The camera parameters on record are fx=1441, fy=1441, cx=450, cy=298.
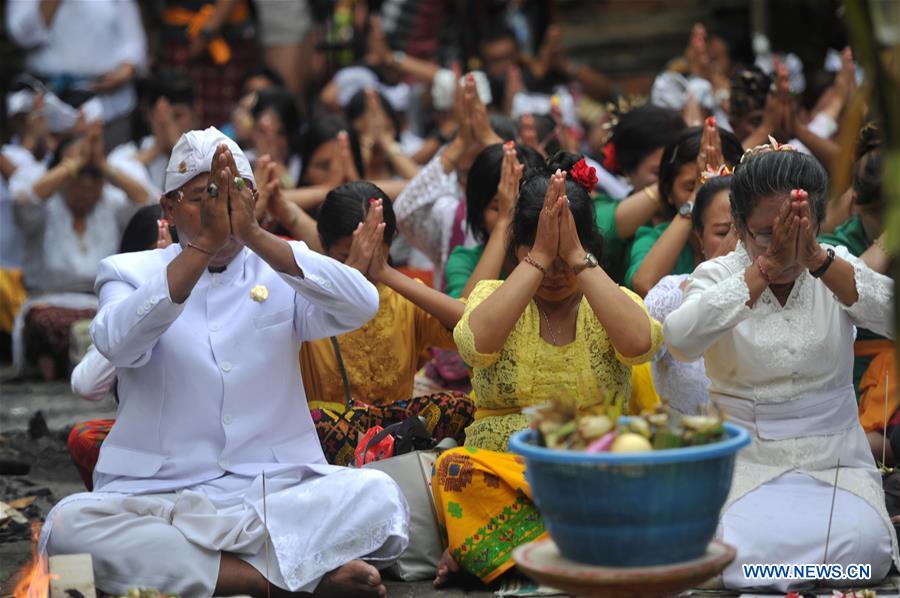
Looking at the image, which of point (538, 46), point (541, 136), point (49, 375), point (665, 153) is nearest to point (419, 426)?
point (665, 153)

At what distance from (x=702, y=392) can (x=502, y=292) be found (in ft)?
3.24

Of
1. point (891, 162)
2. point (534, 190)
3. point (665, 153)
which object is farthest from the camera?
point (665, 153)

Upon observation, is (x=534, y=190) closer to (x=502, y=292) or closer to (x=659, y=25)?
(x=502, y=292)

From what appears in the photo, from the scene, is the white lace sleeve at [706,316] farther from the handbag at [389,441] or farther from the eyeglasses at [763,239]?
the handbag at [389,441]

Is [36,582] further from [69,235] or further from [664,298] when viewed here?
[69,235]

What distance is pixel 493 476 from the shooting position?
15.4ft

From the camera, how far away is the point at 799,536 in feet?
14.8

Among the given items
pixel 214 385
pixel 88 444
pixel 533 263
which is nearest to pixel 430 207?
pixel 88 444

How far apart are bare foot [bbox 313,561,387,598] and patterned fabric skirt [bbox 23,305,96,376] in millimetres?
4466

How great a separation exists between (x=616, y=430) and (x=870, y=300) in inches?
57.3

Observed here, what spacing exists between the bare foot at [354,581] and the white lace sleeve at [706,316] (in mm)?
1163

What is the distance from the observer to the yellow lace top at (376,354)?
220 inches

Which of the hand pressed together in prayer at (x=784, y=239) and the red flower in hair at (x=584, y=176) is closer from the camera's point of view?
the hand pressed together in prayer at (x=784, y=239)

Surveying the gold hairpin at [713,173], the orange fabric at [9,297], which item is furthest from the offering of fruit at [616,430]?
the orange fabric at [9,297]
